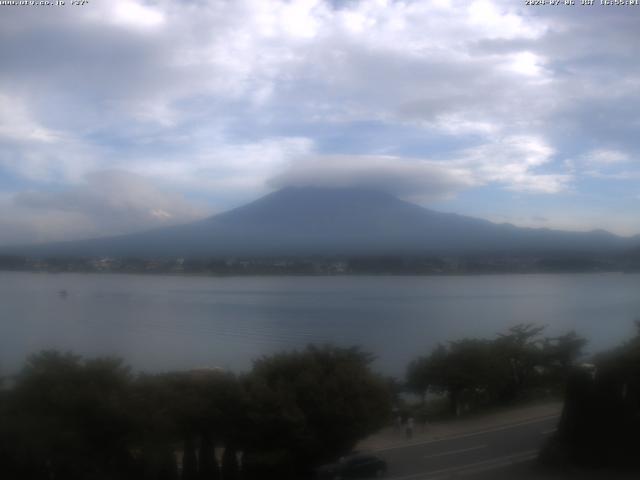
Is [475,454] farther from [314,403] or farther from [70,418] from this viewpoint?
[70,418]

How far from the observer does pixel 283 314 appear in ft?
60.3

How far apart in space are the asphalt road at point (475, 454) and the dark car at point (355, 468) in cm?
10

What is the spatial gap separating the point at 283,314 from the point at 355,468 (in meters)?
12.7

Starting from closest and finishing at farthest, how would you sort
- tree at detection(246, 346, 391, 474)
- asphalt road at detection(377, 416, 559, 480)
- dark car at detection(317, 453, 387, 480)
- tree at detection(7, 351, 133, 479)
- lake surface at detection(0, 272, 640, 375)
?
asphalt road at detection(377, 416, 559, 480) < tree at detection(7, 351, 133, 479) < dark car at detection(317, 453, 387, 480) < tree at detection(246, 346, 391, 474) < lake surface at detection(0, 272, 640, 375)

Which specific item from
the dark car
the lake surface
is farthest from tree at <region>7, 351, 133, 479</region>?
the dark car

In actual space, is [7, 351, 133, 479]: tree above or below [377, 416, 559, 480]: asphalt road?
above

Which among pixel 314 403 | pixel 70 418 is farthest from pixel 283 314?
pixel 70 418

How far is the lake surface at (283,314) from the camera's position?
1127 centimetres

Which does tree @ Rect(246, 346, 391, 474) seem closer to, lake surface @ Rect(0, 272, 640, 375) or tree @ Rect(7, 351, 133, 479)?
tree @ Rect(7, 351, 133, 479)

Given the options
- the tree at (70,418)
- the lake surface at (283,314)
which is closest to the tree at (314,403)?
the tree at (70,418)

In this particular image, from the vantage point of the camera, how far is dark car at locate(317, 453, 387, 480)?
5.76 meters

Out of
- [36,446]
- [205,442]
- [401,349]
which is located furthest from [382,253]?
[36,446]

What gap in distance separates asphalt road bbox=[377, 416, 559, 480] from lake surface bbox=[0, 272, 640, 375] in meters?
2.16

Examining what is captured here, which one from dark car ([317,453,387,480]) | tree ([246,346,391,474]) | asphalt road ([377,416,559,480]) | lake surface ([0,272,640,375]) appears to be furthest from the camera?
lake surface ([0,272,640,375])
